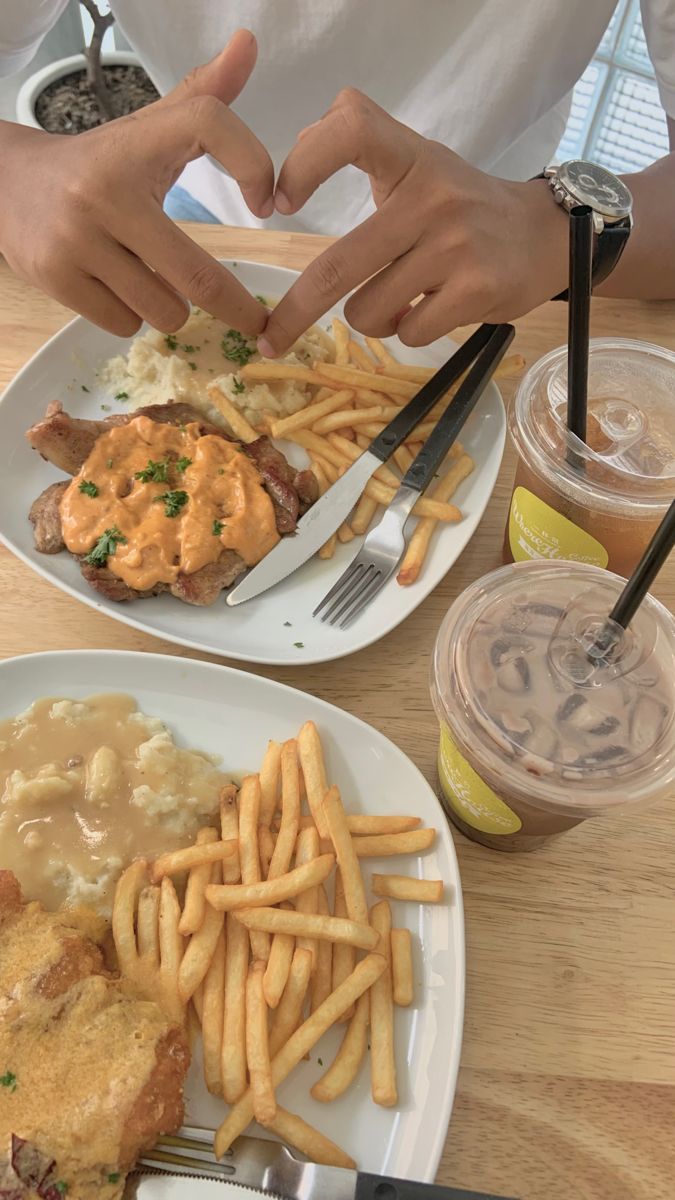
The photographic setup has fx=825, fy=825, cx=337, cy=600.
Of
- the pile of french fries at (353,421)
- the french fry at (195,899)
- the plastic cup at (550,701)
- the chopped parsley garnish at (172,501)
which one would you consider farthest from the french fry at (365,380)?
the french fry at (195,899)

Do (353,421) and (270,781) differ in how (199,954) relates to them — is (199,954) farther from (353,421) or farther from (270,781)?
(353,421)

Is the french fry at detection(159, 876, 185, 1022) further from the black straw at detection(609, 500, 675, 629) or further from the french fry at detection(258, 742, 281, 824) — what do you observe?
the black straw at detection(609, 500, 675, 629)

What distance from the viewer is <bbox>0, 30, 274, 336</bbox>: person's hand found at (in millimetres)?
1707

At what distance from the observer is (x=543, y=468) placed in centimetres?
158

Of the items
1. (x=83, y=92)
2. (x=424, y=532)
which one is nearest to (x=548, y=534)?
(x=424, y=532)

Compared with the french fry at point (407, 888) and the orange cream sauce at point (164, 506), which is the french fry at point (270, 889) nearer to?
the french fry at point (407, 888)

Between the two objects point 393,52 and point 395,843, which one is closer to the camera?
point 395,843

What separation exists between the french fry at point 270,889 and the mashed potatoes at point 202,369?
1.20 m

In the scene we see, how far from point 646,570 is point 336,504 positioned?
0.88 m

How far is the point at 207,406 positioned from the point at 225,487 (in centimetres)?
34

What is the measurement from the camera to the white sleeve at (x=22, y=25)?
7.55 ft

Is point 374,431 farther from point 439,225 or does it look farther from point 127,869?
point 127,869

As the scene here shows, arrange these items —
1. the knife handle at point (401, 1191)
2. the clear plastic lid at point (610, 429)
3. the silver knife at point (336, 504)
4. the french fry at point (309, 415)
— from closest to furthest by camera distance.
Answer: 1. the knife handle at point (401, 1191)
2. the clear plastic lid at point (610, 429)
3. the silver knife at point (336, 504)
4. the french fry at point (309, 415)

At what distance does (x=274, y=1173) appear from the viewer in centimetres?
116
